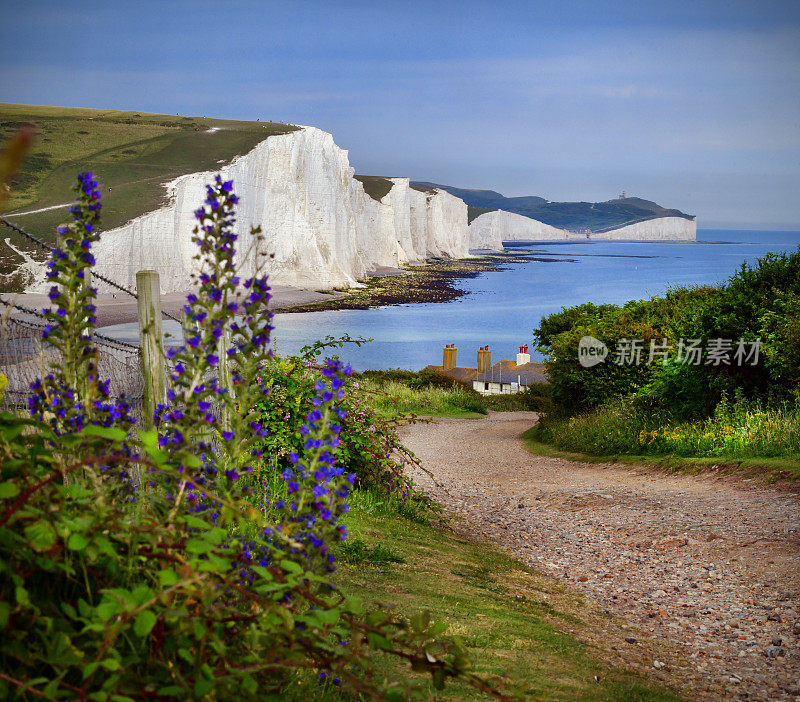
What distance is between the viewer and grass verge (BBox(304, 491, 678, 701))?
12.5 feet

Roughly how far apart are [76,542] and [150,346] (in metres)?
3.57

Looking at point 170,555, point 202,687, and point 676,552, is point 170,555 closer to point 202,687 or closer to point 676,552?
point 202,687

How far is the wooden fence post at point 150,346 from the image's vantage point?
15.6ft

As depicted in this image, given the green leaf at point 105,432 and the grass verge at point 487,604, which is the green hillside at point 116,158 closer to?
the grass verge at point 487,604

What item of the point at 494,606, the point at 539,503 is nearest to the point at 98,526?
the point at 494,606

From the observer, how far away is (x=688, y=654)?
16.9 ft

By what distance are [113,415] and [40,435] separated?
64 cm

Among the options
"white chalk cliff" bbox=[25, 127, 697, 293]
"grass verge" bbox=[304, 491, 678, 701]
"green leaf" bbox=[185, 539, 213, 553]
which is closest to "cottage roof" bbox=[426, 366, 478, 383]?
"white chalk cliff" bbox=[25, 127, 697, 293]

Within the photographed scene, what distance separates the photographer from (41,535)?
163cm

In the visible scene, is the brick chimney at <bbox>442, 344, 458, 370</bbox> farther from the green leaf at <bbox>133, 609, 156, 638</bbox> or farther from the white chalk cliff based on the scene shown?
the green leaf at <bbox>133, 609, 156, 638</bbox>

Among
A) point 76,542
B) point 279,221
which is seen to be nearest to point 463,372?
point 279,221

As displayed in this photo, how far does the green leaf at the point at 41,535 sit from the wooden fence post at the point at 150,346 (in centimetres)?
295

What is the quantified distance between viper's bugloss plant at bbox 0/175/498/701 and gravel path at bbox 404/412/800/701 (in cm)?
322

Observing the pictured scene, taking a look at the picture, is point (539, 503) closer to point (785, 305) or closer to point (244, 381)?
point (785, 305)
